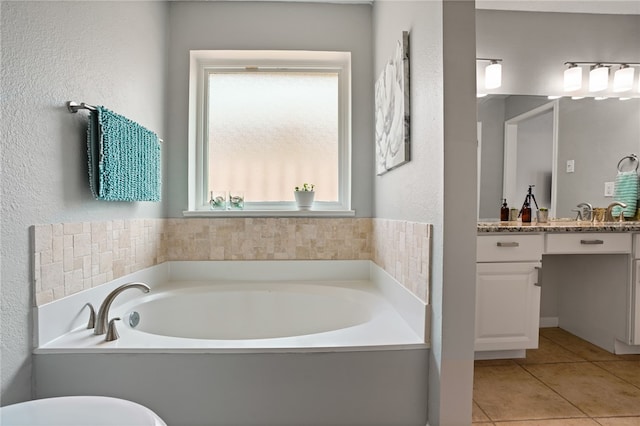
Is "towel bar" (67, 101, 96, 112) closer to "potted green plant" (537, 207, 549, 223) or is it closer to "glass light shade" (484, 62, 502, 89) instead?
"glass light shade" (484, 62, 502, 89)

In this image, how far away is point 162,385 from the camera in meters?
1.31

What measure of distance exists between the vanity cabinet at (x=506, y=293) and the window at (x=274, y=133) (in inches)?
40.8

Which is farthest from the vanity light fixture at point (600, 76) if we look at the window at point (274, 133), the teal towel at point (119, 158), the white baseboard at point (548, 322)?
the teal towel at point (119, 158)

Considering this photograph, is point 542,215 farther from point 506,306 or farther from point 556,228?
point 506,306

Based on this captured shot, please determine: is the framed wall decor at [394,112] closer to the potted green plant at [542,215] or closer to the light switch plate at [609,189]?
the potted green plant at [542,215]

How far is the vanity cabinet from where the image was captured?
81.2 inches

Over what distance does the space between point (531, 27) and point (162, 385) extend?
328 centimetres

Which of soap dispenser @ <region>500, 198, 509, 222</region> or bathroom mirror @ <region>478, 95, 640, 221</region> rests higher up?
bathroom mirror @ <region>478, 95, 640, 221</region>

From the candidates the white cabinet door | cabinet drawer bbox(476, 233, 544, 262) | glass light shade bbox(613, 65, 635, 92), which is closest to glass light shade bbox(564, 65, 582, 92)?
glass light shade bbox(613, 65, 635, 92)

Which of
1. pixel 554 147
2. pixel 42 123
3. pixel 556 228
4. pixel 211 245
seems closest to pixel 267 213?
pixel 211 245

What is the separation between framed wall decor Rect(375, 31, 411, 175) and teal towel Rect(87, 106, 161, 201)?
134 cm

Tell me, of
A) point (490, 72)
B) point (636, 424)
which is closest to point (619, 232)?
point (636, 424)

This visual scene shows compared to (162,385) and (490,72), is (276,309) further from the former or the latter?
(490,72)

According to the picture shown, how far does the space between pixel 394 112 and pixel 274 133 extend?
1.07 meters
